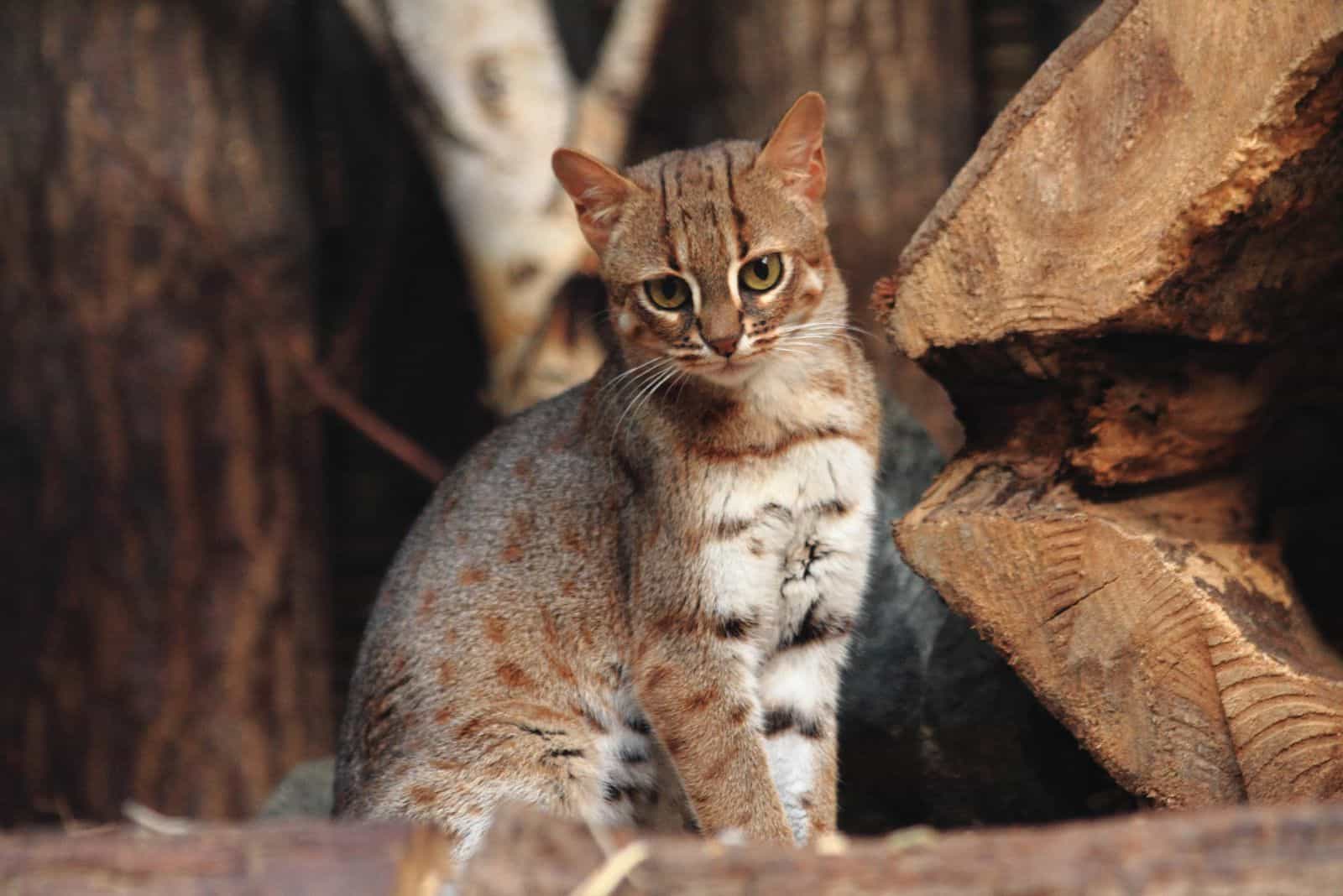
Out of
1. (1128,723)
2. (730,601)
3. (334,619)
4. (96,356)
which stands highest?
(96,356)

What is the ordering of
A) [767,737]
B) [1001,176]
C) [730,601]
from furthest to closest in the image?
1. [767,737]
2. [730,601]
3. [1001,176]

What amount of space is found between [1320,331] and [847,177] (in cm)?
222

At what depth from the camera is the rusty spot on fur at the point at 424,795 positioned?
3316mm

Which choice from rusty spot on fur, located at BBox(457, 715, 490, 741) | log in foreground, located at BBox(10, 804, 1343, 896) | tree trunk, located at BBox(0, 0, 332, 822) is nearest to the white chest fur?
rusty spot on fur, located at BBox(457, 715, 490, 741)

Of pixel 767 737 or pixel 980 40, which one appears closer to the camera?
pixel 767 737

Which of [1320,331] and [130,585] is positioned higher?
[1320,331]

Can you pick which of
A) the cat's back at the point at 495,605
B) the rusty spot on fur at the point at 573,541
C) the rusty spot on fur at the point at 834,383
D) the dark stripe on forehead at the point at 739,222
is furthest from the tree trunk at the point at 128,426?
the rusty spot on fur at the point at 834,383

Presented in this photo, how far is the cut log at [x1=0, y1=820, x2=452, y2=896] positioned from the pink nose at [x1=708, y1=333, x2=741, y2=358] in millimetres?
1494

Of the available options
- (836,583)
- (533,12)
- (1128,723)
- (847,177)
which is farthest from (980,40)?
(1128,723)

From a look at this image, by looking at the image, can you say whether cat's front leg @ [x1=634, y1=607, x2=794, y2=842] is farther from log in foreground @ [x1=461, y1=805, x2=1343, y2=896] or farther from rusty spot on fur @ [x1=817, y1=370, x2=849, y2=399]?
log in foreground @ [x1=461, y1=805, x2=1343, y2=896]

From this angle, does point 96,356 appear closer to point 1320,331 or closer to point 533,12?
point 533,12

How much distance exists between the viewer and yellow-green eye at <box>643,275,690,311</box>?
11.3 ft

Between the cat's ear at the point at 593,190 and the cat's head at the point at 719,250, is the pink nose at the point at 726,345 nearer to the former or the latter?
the cat's head at the point at 719,250

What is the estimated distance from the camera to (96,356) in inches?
209
